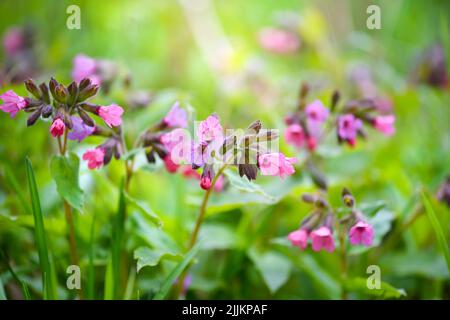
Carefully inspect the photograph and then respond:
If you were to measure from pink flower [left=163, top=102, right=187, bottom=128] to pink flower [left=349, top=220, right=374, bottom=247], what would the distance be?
20.5 inches

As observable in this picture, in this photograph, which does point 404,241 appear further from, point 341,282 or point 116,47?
point 116,47

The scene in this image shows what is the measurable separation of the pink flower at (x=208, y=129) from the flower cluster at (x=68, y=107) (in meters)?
0.20

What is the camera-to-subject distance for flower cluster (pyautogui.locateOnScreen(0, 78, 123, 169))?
4.01ft

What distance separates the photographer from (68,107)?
1.26m

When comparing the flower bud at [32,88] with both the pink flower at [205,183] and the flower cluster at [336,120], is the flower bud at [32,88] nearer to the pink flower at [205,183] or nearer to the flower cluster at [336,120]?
the pink flower at [205,183]

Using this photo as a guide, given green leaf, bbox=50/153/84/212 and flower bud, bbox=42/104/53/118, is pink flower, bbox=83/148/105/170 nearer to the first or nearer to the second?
green leaf, bbox=50/153/84/212

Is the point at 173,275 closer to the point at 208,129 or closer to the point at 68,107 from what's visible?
the point at 208,129

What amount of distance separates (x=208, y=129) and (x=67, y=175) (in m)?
0.38

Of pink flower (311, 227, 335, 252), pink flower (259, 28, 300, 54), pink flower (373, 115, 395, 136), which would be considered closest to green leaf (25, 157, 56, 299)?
pink flower (311, 227, 335, 252)

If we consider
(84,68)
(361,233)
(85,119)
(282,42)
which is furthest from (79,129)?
(282,42)

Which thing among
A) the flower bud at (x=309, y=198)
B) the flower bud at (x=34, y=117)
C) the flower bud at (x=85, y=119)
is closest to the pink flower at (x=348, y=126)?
the flower bud at (x=309, y=198)
